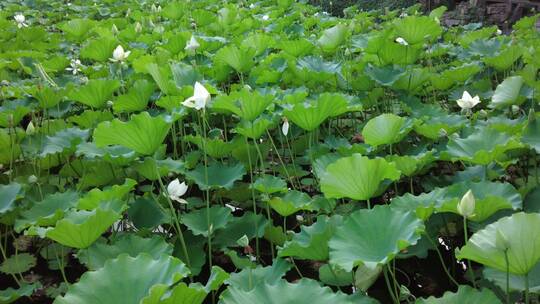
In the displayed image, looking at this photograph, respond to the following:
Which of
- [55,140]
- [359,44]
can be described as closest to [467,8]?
[359,44]

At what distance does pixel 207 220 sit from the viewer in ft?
4.21

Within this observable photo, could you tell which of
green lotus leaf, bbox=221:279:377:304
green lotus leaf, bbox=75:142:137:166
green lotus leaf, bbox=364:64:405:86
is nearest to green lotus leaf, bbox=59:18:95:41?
A: green lotus leaf, bbox=75:142:137:166

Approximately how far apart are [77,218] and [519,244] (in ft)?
2.56

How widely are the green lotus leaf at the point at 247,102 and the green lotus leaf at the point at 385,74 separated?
0.54m

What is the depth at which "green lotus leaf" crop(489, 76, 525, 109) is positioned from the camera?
5.21ft

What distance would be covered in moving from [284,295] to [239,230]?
507 millimetres

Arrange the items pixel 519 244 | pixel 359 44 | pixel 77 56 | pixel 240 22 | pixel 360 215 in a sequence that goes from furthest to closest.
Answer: pixel 240 22
pixel 77 56
pixel 359 44
pixel 360 215
pixel 519 244

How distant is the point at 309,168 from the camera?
166 centimetres

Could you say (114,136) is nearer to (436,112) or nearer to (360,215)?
(360,215)

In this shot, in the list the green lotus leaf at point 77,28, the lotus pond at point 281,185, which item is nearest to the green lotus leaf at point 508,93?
the lotus pond at point 281,185

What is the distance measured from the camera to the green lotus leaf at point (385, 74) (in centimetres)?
178

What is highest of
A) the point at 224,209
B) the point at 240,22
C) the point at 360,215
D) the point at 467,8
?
the point at 360,215

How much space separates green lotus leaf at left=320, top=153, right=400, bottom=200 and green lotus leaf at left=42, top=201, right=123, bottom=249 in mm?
420

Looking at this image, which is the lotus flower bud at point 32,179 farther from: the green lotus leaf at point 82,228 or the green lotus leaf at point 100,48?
the green lotus leaf at point 100,48
